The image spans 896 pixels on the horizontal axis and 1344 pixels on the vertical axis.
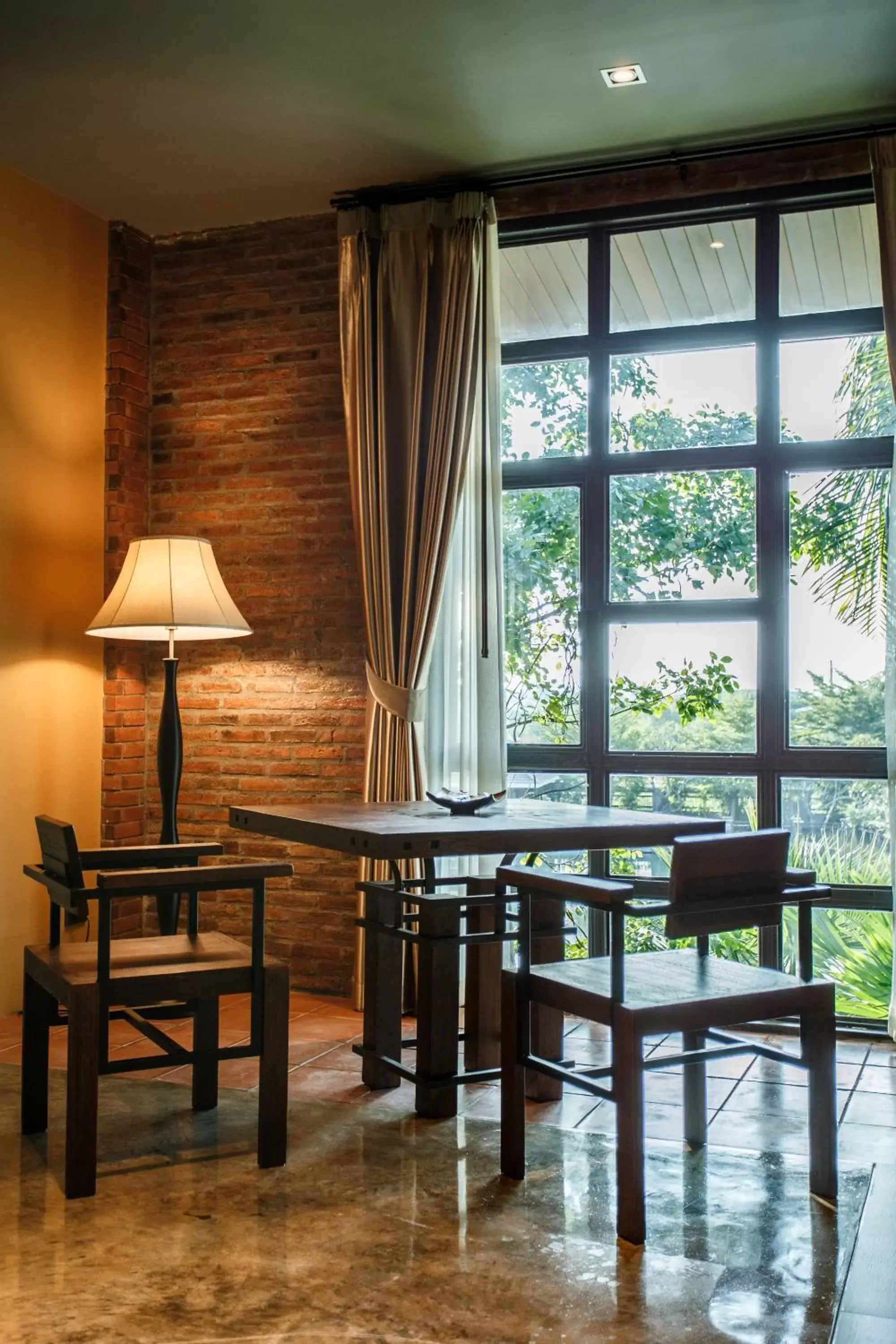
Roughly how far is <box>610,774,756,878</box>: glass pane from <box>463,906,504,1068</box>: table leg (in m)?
1.08

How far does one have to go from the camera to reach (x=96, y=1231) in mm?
2717

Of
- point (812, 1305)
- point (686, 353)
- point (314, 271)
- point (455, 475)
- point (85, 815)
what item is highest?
point (314, 271)

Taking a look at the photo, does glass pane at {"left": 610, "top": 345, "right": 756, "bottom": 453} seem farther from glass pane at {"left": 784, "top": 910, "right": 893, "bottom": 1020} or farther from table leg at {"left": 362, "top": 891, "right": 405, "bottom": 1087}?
table leg at {"left": 362, "top": 891, "right": 405, "bottom": 1087}

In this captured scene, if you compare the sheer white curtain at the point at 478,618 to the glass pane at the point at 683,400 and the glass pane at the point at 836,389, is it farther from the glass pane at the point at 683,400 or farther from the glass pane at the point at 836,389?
the glass pane at the point at 836,389

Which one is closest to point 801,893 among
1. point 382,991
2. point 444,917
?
point 444,917

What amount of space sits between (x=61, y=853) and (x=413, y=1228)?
123cm

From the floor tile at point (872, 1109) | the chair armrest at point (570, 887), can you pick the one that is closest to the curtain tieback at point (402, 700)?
the chair armrest at point (570, 887)

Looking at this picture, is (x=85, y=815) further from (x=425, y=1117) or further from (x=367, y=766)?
(x=425, y=1117)

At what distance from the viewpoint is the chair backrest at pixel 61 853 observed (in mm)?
3068

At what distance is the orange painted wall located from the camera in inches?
188

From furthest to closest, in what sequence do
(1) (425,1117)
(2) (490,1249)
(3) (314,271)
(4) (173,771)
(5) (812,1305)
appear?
(3) (314,271)
(4) (173,771)
(1) (425,1117)
(2) (490,1249)
(5) (812,1305)

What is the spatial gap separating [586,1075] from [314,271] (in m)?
3.60

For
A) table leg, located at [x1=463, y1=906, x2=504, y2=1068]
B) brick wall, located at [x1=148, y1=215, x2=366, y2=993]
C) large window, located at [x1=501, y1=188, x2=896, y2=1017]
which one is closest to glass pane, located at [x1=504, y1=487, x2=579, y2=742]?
large window, located at [x1=501, y1=188, x2=896, y2=1017]

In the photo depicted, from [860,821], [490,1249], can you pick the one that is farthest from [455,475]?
[490,1249]
